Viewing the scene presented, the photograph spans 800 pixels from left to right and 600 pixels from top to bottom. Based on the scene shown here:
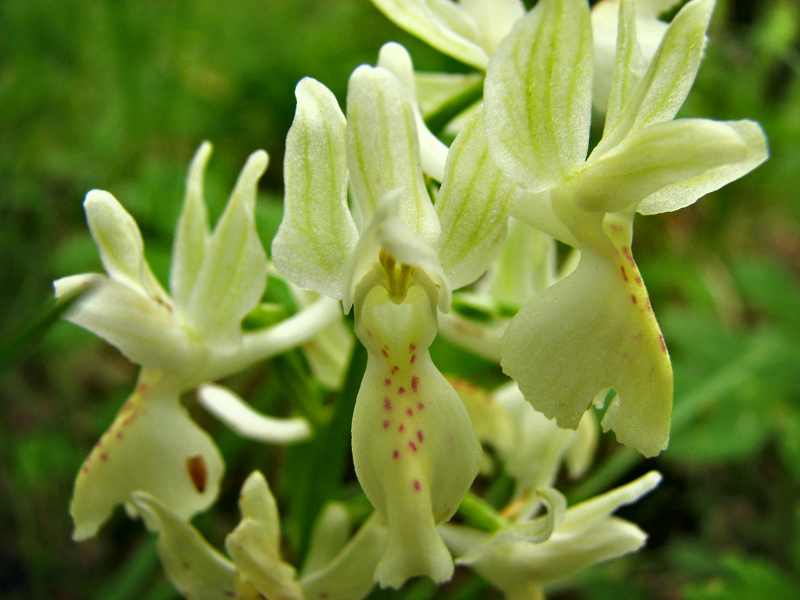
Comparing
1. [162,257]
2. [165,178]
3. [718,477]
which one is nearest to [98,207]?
[162,257]

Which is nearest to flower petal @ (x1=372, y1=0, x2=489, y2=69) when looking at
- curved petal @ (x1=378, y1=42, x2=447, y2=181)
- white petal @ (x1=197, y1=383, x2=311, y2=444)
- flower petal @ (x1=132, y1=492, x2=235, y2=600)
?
curved petal @ (x1=378, y1=42, x2=447, y2=181)

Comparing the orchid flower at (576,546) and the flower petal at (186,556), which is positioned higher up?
the flower petal at (186,556)

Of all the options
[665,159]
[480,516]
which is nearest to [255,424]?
[480,516]

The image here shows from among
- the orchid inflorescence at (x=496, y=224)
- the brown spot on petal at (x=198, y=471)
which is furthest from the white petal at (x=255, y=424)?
the orchid inflorescence at (x=496, y=224)

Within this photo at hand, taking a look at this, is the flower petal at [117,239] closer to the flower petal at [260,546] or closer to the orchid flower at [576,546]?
the flower petal at [260,546]

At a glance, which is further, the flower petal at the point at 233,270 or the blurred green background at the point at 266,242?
the blurred green background at the point at 266,242

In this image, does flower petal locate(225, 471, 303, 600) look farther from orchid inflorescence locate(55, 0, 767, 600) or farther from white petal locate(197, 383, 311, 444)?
white petal locate(197, 383, 311, 444)

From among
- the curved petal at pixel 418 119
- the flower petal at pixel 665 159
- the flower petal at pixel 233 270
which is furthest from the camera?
the flower petal at pixel 233 270
